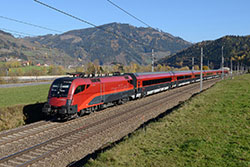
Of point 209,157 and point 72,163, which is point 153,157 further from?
point 72,163

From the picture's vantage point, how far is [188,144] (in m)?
11.4

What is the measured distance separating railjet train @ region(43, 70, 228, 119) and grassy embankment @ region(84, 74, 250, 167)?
Result: 6694 mm

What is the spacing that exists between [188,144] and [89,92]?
35.1 feet

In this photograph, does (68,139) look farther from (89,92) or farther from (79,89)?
(89,92)

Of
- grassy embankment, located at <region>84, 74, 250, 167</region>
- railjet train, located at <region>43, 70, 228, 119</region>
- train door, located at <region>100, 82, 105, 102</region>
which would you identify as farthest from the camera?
train door, located at <region>100, 82, 105, 102</region>

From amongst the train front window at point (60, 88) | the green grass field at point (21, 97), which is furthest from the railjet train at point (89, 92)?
the green grass field at point (21, 97)

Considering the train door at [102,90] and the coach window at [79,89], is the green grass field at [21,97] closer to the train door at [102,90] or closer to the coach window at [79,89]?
the train door at [102,90]

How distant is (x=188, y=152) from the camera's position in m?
10.4

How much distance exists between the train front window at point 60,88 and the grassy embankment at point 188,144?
24.3ft

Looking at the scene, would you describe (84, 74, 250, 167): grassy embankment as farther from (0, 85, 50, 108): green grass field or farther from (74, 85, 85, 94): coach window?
(0, 85, 50, 108): green grass field

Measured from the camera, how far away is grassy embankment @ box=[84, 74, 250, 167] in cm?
957

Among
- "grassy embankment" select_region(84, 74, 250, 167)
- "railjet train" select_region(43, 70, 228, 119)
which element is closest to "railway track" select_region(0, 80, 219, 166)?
"railjet train" select_region(43, 70, 228, 119)

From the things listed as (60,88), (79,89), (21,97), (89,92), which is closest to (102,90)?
(89,92)

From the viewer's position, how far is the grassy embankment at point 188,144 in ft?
31.4
